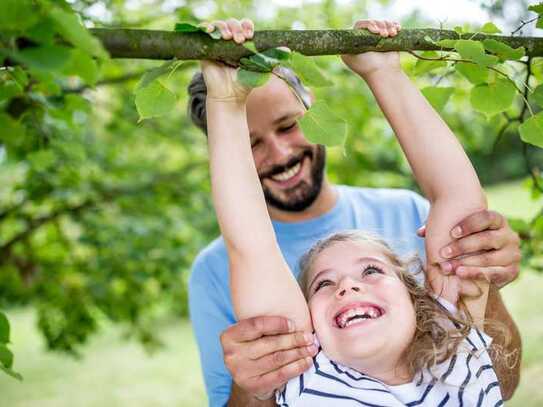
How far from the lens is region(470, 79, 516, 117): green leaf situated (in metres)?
1.76

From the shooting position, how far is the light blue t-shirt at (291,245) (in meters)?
2.68

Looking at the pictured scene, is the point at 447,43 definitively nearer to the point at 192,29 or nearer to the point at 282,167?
the point at 192,29

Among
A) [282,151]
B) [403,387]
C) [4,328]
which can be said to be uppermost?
[282,151]

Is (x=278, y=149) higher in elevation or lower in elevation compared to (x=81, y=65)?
higher

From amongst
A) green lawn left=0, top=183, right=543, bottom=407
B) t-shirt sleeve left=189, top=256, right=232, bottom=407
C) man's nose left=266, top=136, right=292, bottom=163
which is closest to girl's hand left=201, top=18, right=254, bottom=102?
man's nose left=266, top=136, right=292, bottom=163

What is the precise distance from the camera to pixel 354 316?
184 cm

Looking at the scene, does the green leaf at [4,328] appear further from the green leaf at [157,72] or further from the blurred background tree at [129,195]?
the blurred background tree at [129,195]

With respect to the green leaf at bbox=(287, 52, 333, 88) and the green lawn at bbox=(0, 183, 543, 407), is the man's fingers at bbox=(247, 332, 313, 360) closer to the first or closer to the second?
the green leaf at bbox=(287, 52, 333, 88)

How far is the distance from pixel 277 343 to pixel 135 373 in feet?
28.6

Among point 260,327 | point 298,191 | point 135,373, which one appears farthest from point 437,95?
point 135,373

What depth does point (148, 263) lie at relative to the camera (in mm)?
4430

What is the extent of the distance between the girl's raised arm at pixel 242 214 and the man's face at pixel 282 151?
95 centimetres

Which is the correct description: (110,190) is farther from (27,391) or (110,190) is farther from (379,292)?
(27,391)

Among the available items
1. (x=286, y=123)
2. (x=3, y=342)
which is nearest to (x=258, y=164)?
(x=286, y=123)
